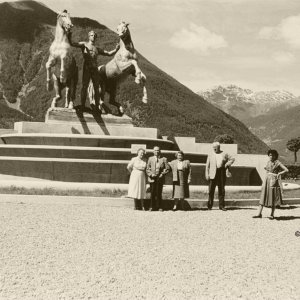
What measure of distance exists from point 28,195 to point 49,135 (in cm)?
555

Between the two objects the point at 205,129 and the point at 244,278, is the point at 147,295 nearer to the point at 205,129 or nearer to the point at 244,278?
the point at 244,278

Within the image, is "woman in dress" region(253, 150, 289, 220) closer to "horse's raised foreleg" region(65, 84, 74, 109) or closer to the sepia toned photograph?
the sepia toned photograph

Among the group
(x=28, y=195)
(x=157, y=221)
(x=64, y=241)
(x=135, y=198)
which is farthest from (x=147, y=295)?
(x=28, y=195)

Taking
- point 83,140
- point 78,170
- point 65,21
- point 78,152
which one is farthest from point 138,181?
point 65,21

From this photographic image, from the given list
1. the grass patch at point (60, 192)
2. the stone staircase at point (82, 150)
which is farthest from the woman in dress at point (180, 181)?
the stone staircase at point (82, 150)

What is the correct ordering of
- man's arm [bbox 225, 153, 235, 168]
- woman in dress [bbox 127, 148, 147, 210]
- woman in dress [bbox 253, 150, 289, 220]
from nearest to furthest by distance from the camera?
woman in dress [bbox 253, 150, 289, 220] → woman in dress [bbox 127, 148, 147, 210] → man's arm [bbox 225, 153, 235, 168]

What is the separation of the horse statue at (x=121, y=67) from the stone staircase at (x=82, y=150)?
1321mm

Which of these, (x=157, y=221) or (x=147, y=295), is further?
(x=157, y=221)

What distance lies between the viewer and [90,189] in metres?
14.9


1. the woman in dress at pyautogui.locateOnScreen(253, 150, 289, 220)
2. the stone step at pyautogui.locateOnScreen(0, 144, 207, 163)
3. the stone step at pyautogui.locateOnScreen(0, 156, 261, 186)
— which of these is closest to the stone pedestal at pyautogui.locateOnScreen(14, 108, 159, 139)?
the stone step at pyautogui.locateOnScreen(0, 144, 207, 163)

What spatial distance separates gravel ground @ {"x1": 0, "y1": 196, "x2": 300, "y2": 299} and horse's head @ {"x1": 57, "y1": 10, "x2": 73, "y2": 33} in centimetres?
987

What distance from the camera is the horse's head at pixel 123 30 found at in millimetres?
21880

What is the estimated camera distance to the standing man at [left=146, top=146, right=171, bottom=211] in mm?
13559

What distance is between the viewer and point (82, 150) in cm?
1794
